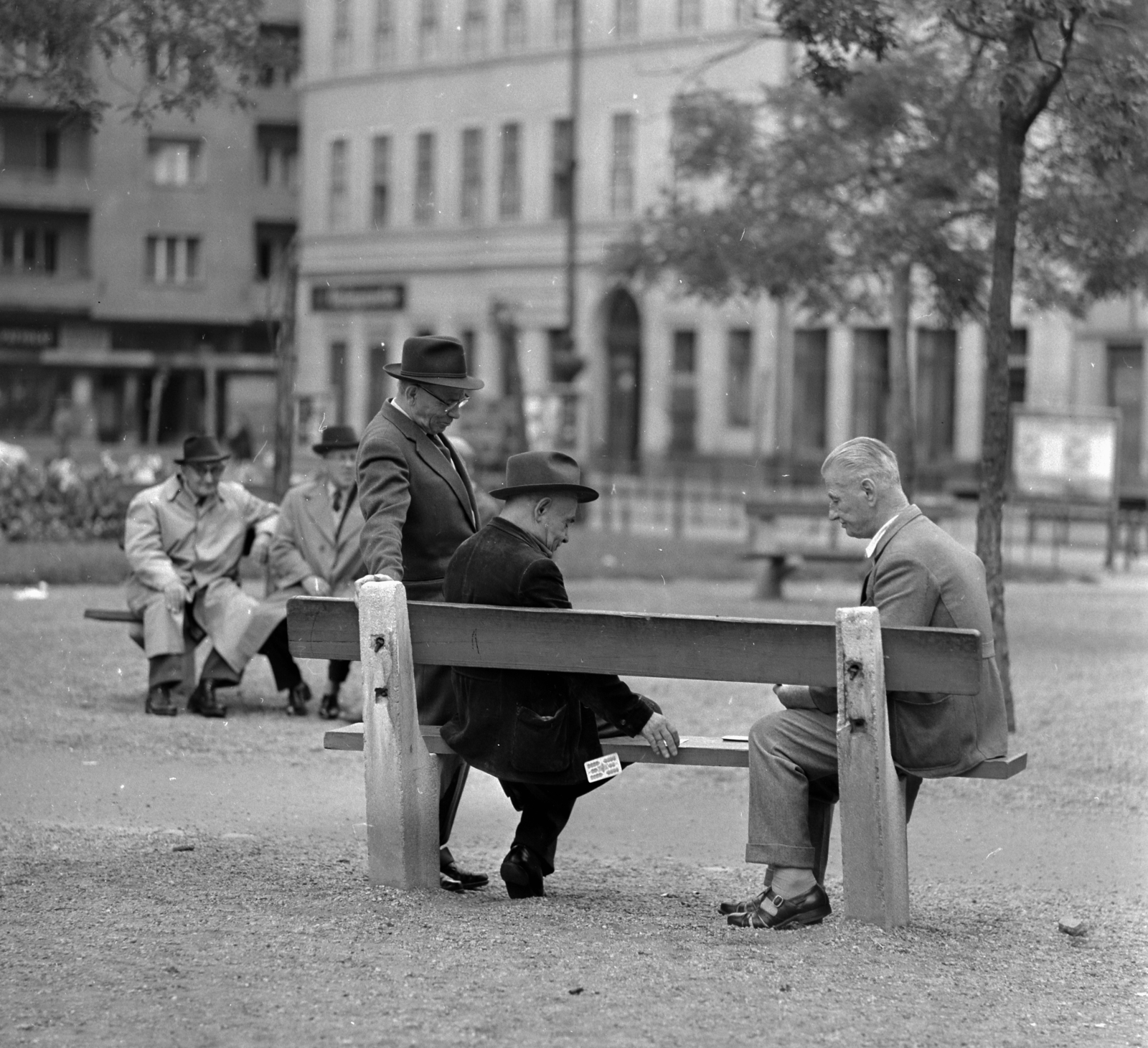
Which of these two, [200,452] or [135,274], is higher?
[135,274]

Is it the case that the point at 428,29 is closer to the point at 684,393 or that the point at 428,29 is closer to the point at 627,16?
the point at 627,16

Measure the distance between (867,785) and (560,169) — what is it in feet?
162

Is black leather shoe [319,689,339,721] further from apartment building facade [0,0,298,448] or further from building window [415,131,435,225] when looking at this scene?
apartment building facade [0,0,298,448]

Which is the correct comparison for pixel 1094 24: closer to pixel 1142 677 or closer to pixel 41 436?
pixel 1142 677

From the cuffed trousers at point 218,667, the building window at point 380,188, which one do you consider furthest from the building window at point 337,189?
the cuffed trousers at point 218,667

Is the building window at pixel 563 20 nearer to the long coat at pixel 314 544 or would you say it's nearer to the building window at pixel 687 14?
the building window at pixel 687 14

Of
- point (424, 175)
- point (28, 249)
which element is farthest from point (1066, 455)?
point (28, 249)

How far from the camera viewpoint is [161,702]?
10.9 m

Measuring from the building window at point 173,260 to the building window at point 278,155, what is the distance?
2.90 metres

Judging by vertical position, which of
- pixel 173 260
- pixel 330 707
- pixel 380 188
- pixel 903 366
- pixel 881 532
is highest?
pixel 380 188

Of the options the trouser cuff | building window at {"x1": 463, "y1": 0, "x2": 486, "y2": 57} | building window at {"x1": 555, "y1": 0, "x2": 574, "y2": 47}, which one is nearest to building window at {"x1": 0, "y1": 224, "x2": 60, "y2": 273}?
building window at {"x1": 463, "y1": 0, "x2": 486, "y2": 57}

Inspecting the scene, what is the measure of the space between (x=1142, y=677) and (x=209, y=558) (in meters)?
6.21

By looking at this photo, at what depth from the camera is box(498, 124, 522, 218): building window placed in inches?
2175

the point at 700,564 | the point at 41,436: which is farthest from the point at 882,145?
the point at 41,436
